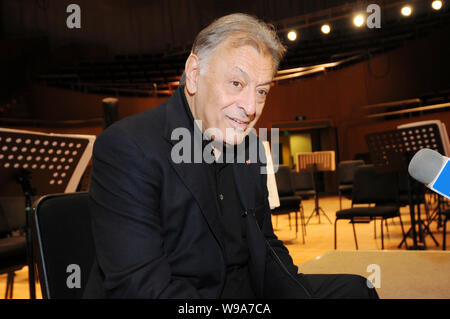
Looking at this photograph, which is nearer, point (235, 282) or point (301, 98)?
point (235, 282)

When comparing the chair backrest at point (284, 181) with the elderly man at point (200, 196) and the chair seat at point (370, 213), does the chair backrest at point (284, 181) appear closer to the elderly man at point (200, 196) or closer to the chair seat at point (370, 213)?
the chair seat at point (370, 213)

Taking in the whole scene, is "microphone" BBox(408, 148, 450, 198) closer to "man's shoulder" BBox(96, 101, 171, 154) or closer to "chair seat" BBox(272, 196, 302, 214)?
"man's shoulder" BBox(96, 101, 171, 154)

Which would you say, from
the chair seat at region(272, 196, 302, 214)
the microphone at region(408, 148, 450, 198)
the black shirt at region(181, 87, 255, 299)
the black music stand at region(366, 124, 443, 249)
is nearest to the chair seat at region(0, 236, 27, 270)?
the black shirt at region(181, 87, 255, 299)

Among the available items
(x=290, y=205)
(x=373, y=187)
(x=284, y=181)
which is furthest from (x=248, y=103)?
(x=284, y=181)

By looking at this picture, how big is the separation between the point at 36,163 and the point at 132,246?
5.92 feet

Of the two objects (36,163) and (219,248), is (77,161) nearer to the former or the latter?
(36,163)

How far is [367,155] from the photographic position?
401 inches

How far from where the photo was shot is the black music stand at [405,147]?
3959 millimetres

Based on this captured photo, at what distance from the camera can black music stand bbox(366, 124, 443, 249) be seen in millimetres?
3959

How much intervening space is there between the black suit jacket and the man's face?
89 mm

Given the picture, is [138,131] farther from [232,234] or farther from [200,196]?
[232,234]

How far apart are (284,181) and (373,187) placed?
1575mm

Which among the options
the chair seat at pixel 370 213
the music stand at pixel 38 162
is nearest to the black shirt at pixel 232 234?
the music stand at pixel 38 162

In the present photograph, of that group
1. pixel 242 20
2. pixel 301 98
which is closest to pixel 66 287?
pixel 242 20
